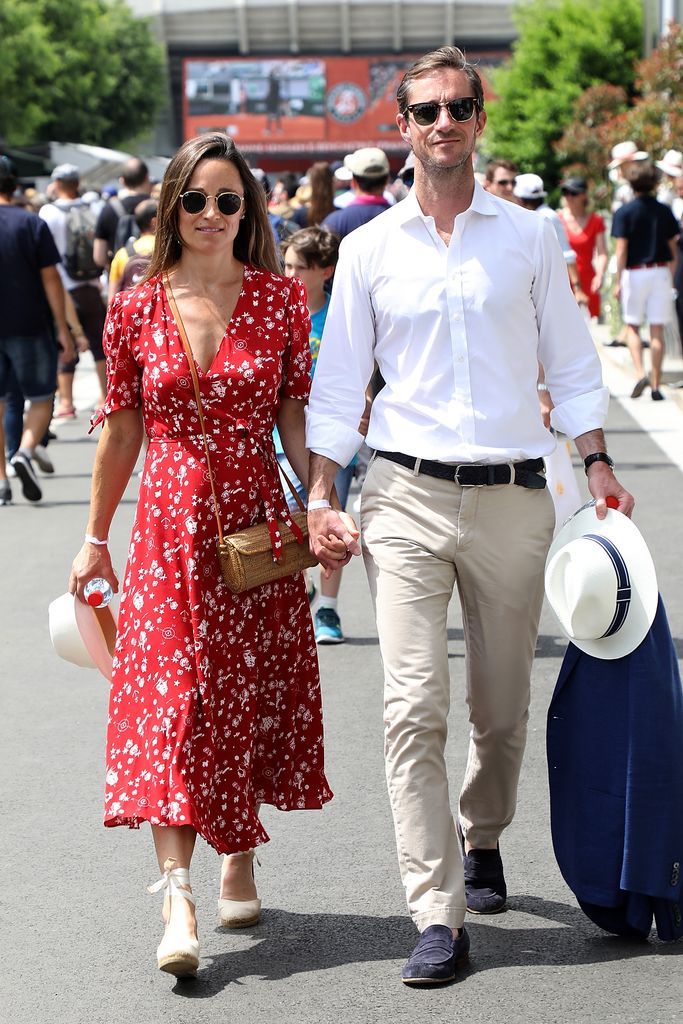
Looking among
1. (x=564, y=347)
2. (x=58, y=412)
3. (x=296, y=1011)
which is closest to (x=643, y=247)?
(x=58, y=412)

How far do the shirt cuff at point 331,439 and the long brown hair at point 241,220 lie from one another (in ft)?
1.45

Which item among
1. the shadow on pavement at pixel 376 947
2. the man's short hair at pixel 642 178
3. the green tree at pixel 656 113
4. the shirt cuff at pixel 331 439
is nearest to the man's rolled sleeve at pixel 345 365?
the shirt cuff at pixel 331 439

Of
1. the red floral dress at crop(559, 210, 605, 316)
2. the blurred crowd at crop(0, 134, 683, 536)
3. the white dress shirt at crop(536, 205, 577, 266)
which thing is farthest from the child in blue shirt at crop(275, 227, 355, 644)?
the red floral dress at crop(559, 210, 605, 316)

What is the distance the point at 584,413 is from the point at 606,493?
0.74ft

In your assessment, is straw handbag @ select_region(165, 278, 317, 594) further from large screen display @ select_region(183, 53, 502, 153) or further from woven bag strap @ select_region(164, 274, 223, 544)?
large screen display @ select_region(183, 53, 502, 153)

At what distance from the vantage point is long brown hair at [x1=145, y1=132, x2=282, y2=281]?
13.6 ft

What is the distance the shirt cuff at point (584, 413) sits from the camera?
4250mm

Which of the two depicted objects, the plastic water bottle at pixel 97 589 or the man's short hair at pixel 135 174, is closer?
the plastic water bottle at pixel 97 589

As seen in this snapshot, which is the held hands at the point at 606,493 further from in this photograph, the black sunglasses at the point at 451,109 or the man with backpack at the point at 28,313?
the man with backpack at the point at 28,313

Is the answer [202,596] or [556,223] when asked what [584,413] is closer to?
[202,596]

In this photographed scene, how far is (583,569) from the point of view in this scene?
4.01 m

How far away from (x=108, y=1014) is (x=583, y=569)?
1.46 metres

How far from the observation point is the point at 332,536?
4117 millimetres

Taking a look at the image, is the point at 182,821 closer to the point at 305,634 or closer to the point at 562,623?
the point at 305,634
